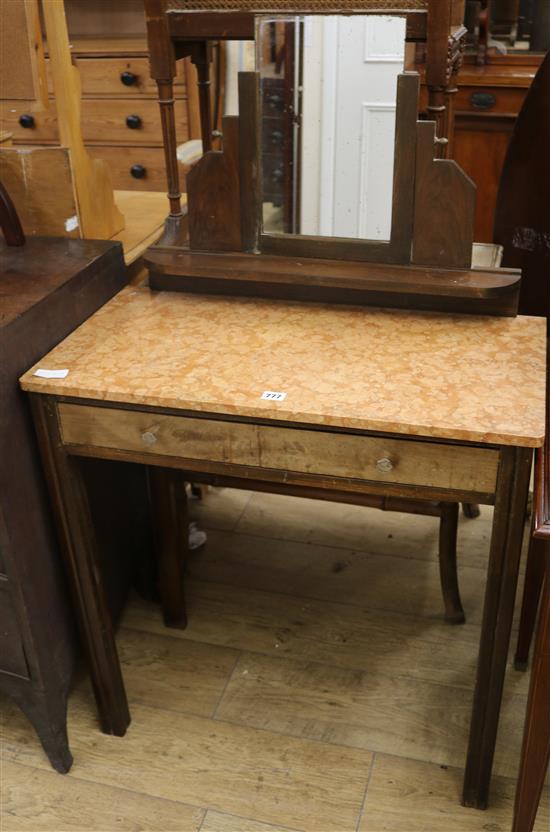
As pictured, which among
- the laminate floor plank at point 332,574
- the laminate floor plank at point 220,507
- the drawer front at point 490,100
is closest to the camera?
the laminate floor plank at point 332,574

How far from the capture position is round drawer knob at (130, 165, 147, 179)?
3146 millimetres

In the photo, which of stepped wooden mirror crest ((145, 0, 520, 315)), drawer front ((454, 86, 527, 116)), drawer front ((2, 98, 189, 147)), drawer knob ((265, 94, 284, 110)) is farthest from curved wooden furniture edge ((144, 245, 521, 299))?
drawer front ((454, 86, 527, 116))

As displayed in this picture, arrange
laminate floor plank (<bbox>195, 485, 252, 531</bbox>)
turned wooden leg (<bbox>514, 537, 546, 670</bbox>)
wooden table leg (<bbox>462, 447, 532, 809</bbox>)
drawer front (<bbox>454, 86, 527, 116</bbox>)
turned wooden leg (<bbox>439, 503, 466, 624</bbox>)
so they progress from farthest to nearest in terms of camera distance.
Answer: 1. drawer front (<bbox>454, 86, 527, 116</bbox>)
2. laminate floor plank (<bbox>195, 485, 252, 531</bbox>)
3. turned wooden leg (<bbox>439, 503, 466, 624</bbox>)
4. turned wooden leg (<bbox>514, 537, 546, 670</bbox>)
5. wooden table leg (<bbox>462, 447, 532, 809</bbox>)

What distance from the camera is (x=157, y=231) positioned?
209 centimetres

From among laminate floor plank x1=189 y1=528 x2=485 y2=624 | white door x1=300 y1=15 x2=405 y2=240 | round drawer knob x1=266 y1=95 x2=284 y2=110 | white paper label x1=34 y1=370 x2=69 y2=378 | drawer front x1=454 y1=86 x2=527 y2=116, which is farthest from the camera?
drawer front x1=454 y1=86 x2=527 y2=116

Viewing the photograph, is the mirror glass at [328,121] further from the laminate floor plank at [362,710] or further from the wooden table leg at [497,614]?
the laminate floor plank at [362,710]

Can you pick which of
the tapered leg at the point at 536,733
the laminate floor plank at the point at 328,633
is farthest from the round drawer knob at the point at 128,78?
the tapered leg at the point at 536,733

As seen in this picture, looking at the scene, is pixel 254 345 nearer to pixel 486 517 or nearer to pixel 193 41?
pixel 193 41

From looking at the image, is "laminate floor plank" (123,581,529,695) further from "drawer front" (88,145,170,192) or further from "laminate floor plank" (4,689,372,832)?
"drawer front" (88,145,170,192)

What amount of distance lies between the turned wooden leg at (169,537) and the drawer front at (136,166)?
1.50 metres

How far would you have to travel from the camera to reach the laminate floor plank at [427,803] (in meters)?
1.58

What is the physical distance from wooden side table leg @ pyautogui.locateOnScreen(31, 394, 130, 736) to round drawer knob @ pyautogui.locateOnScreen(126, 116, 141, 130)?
76.1 inches

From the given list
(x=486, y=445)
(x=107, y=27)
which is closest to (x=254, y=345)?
(x=486, y=445)

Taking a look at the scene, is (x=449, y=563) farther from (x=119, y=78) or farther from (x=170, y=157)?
(x=119, y=78)
